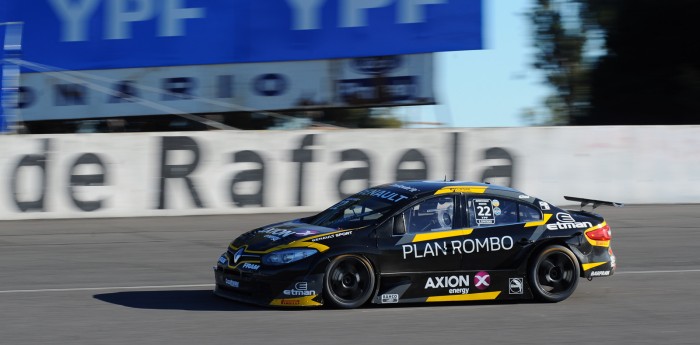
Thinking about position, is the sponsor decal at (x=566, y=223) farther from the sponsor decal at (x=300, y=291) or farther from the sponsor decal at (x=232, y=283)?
the sponsor decal at (x=232, y=283)

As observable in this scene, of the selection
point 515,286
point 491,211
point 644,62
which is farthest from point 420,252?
point 644,62

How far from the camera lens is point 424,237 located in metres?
9.13

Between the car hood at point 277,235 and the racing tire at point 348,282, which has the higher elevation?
the car hood at point 277,235

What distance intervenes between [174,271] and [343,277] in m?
3.36

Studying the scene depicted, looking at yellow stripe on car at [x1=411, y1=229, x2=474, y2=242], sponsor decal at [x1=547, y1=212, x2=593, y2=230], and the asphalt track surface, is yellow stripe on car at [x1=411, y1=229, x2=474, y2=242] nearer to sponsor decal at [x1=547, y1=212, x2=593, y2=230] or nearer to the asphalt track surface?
the asphalt track surface

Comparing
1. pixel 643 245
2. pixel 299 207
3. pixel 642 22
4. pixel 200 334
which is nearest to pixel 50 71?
pixel 299 207

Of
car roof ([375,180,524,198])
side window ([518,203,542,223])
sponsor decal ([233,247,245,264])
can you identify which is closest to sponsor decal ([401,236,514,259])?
side window ([518,203,542,223])

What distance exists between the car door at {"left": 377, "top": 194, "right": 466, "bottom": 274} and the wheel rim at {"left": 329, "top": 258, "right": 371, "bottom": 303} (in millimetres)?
208

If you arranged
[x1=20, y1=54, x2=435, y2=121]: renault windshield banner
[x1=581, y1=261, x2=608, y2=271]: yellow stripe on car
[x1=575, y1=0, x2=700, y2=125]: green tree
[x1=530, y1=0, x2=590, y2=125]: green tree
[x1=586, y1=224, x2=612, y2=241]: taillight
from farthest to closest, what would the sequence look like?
[x1=530, y1=0, x2=590, y2=125]: green tree < [x1=575, y1=0, x2=700, y2=125]: green tree < [x1=20, y1=54, x2=435, y2=121]: renault windshield banner < [x1=586, y1=224, x2=612, y2=241]: taillight < [x1=581, y1=261, x2=608, y2=271]: yellow stripe on car

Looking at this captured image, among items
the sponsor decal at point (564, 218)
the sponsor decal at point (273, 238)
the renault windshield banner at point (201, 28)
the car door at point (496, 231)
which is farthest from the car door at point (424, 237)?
the renault windshield banner at point (201, 28)

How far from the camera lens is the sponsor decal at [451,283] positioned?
912 cm

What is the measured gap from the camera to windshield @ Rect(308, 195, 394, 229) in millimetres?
9188

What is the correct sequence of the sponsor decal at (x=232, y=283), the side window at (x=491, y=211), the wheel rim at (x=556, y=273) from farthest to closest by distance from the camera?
the wheel rim at (x=556, y=273), the side window at (x=491, y=211), the sponsor decal at (x=232, y=283)

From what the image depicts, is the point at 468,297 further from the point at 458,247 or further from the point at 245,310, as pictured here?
the point at 245,310
